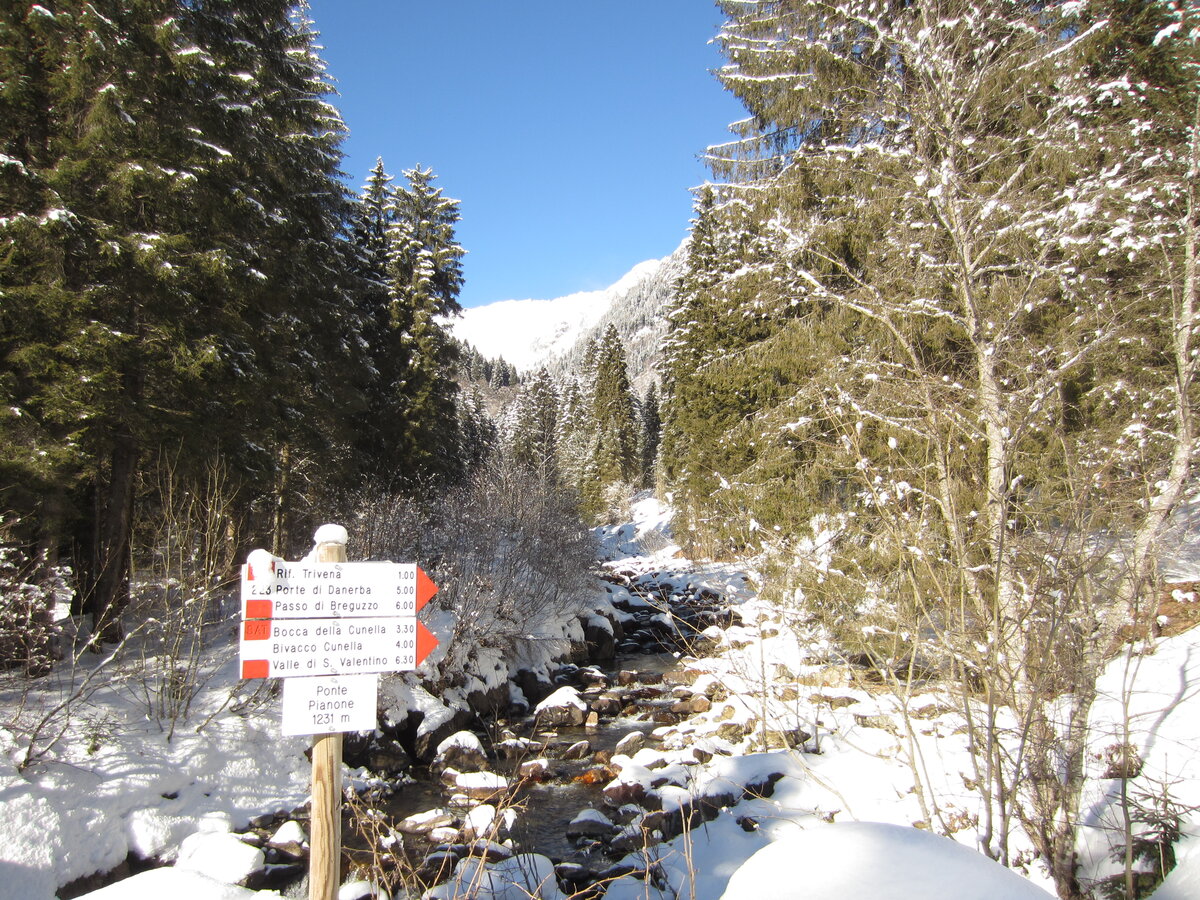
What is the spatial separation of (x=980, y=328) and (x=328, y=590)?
6150mm

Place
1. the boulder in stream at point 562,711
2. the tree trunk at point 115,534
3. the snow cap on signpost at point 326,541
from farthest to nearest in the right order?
1. the boulder in stream at point 562,711
2. the tree trunk at point 115,534
3. the snow cap on signpost at point 326,541

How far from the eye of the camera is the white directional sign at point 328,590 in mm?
2793

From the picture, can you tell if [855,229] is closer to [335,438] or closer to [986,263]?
[986,263]

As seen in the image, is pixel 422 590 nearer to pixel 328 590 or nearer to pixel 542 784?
pixel 328 590

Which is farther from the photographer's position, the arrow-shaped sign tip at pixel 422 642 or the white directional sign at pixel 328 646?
the arrow-shaped sign tip at pixel 422 642

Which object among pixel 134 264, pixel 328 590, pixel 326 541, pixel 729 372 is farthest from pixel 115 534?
pixel 729 372

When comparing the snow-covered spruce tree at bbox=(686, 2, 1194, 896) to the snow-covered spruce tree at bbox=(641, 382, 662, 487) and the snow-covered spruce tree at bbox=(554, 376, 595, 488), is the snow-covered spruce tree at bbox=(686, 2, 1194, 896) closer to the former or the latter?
the snow-covered spruce tree at bbox=(554, 376, 595, 488)

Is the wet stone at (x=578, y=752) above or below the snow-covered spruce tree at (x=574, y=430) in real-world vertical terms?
below

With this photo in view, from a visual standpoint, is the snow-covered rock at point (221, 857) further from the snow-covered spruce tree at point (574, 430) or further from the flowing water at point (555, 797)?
the snow-covered spruce tree at point (574, 430)

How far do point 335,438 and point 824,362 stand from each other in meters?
10.9

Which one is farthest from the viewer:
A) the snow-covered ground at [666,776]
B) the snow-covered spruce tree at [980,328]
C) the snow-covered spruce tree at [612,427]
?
the snow-covered spruce tree at [612,427]

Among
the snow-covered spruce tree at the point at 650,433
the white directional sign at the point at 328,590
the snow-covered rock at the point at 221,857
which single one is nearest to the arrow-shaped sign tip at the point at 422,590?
the white directional sign at the point at 328,590

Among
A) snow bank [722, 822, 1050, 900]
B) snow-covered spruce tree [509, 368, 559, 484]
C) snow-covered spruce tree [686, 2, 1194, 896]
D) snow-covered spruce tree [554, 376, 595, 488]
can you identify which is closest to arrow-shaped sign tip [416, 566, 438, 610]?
snow bank [722, 822, 1050, 900]

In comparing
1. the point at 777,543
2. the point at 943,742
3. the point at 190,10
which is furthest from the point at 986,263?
the point at 190,10
